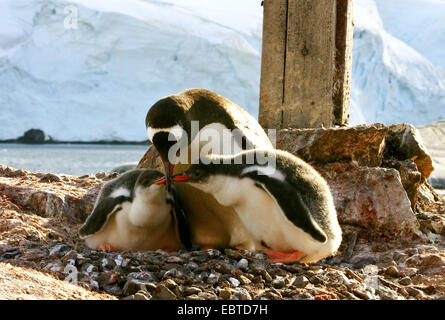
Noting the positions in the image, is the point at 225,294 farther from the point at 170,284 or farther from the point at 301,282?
the point at 301,282

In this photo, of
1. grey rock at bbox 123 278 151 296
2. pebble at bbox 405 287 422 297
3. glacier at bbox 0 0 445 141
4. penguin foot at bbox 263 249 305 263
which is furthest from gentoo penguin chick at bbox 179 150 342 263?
glacier at bbox 0 0 445 141

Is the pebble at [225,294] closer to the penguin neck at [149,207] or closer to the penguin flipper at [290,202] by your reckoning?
the penguin flipper at [290,202]

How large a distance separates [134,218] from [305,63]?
2379mm

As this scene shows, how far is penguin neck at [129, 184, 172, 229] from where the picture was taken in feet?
10.9

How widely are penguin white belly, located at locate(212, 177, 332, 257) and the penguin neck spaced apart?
0.36 meters

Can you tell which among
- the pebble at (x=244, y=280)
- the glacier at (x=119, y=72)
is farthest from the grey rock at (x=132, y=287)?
the glacier at (x=119, y=72)

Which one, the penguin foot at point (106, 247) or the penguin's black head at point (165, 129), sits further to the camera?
the penguin foot at point (106, 247)

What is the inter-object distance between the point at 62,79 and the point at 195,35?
22.7 feet

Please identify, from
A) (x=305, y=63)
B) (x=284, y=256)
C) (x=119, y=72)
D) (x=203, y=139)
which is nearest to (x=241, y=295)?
(x=284, y=256)

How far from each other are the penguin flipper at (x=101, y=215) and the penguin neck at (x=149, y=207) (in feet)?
0.41

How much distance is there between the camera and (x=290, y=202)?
3.02m

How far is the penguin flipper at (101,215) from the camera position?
3.54m

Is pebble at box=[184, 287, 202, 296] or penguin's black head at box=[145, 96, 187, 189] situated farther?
penguin's black head at box=[145, 96, 187, 189]

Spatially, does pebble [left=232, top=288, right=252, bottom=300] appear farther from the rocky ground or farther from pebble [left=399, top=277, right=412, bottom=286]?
pebble [left=399, top=277, right=412, bottom=286]
